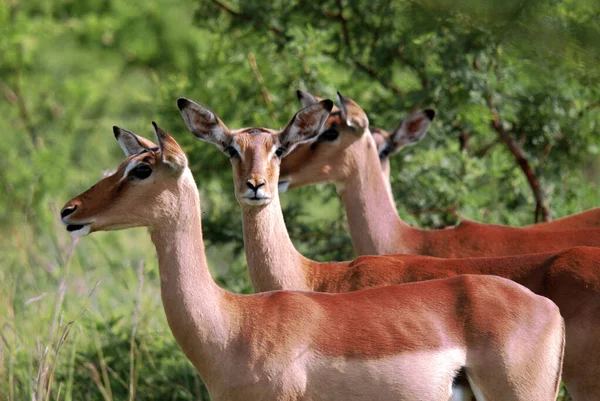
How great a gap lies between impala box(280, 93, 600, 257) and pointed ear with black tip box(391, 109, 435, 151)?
584 millimetres

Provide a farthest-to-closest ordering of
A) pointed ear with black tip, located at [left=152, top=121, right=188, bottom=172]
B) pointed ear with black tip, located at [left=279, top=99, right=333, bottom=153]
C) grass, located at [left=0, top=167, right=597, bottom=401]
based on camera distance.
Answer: grass, located at [left=0, top=167, right=597, bottom=401]
pointed ear with black tip, located at [left=279, top=99, right=333, bottom=153]
pointed ear with black tip, located at [left=152, top=121, right=188, bottom=172]

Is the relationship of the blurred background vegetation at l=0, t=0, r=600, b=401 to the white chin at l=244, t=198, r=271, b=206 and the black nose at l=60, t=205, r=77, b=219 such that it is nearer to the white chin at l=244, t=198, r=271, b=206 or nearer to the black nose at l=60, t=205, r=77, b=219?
the white chin at l=244, t=198, r=271, b=206

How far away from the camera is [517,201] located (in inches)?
346

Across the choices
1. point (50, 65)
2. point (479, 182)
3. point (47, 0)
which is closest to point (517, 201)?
point (479, 182)

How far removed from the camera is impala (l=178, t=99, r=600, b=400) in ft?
16.8

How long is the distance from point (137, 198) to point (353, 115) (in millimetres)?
2662

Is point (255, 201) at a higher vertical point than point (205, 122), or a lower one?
lower

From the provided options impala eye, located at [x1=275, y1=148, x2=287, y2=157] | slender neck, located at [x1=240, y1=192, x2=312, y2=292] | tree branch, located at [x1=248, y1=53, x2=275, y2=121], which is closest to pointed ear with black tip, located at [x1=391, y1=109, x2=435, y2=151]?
tree branch, located at [x1=248, y1=53, x2=275, y2=121]

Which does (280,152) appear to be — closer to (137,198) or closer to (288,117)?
(137,198)

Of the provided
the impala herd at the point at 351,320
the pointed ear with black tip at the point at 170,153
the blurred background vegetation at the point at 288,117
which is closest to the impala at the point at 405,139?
the blurred background vegetation at the point at 288,117

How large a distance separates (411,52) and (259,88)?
4.49ft

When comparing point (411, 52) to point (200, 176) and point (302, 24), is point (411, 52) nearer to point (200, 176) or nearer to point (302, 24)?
point (302, 24)

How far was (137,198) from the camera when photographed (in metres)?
4.58

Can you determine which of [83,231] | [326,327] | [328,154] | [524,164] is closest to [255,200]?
[83,231]
